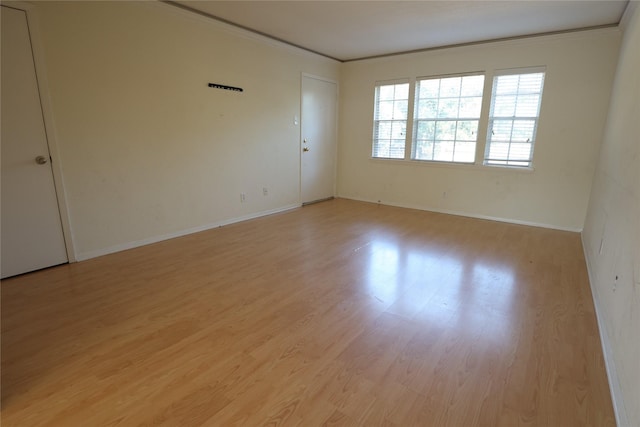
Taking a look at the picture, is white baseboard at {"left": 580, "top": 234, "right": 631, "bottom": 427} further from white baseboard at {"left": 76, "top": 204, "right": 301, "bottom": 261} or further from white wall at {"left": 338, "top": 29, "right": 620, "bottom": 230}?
white baseboard at {"left": 76, "top": 204, "right": 301, "bottom": 261}

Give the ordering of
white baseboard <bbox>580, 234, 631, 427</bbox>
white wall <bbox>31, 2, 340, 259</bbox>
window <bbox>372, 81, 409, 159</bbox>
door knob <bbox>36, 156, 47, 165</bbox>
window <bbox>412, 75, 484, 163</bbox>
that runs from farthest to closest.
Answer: window <bbox>372, 81, 409, 159</bbox> → window <bbox>412, 75, 484, 163</bbox> → white wall <bbox>31, 2, 340, 259</bbox> → door knob <bbox>36, 156, 47, 165</bbox> → white baseboard <bbox>580, 234, 631, 427</bbox>

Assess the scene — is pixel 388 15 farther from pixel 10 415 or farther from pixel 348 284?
pixel 10 415

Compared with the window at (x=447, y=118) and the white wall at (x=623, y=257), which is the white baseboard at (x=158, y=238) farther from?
the white wall at (x=623, y=257)

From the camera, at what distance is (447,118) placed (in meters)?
5.24

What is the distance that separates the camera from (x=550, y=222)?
15.1 ft

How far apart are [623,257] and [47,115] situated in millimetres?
4456

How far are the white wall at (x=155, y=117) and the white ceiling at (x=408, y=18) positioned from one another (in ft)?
1.47

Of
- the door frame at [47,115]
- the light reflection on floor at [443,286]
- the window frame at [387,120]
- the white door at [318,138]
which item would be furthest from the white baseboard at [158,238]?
the window frame at [387,120]

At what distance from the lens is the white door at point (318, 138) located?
5707 millimetres

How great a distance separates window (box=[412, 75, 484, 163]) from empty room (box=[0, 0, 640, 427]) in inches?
1.8

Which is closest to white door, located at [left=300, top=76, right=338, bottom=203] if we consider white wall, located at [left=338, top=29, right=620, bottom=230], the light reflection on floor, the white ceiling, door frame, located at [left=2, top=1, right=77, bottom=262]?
white wall, located at [left=338, top=29, right=620, bottom=230]

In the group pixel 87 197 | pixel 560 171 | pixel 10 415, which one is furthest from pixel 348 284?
pixel 560 171

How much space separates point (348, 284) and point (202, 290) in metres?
1.23

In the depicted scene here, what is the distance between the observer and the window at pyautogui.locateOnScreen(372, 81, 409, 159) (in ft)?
18.6
